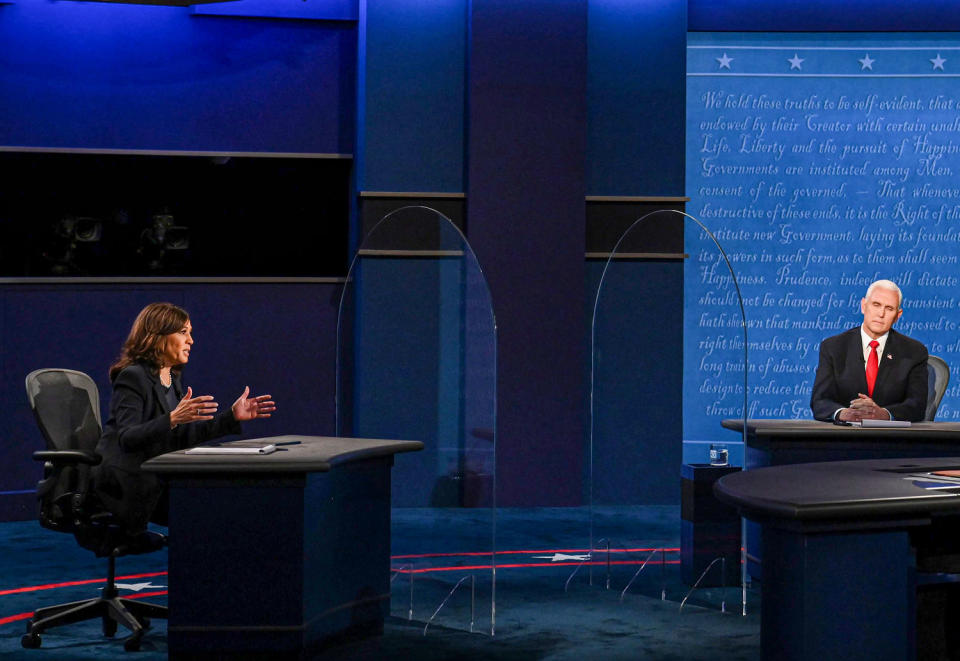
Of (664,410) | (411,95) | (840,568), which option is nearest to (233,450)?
(840,568)

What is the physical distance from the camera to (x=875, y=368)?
5.36m

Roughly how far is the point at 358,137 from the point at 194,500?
4.13 m

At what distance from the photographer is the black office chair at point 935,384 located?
18.5 ft

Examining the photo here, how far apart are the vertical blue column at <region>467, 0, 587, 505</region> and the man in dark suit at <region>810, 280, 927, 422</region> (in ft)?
7.42

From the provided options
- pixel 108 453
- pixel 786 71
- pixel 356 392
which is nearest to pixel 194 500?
pixel 108 453

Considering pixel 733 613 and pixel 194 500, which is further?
pixel 733 613

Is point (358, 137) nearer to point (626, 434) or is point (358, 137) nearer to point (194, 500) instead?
point (626, 434)

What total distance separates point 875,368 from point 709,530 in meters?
1.09

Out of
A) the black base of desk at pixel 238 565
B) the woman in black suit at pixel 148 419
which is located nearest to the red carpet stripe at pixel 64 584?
the woman in black suit at pixel 148 419

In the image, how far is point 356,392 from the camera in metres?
7.26

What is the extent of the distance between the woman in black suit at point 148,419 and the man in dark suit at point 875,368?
8.53 feet

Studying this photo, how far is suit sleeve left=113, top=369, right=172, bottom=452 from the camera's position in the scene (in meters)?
4.13

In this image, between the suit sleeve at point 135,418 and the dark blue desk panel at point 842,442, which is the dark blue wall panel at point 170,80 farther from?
the dark blue desk panel at point 842,442

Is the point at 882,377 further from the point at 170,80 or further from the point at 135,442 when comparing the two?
the point at 170,80
